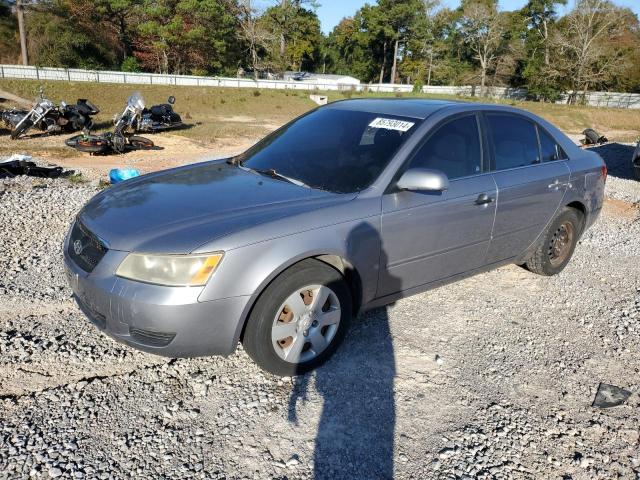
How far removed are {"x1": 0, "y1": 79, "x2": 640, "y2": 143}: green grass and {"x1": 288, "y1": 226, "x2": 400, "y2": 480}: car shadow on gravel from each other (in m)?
12.4

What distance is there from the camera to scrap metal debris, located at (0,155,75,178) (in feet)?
24.0

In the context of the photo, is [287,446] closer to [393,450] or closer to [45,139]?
[393,450]

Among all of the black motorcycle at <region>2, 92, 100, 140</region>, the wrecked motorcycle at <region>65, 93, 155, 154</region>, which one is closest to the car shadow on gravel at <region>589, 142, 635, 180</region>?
the wrecked motorcycle at <region>65, 93, 155, 154</region>

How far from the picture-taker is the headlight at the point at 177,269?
254 cm

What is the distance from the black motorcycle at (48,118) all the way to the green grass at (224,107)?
2.82 meters

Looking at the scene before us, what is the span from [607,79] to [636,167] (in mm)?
51101

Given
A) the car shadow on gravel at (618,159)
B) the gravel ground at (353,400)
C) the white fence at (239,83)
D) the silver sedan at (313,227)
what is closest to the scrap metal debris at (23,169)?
the gravel ground at (353,400)

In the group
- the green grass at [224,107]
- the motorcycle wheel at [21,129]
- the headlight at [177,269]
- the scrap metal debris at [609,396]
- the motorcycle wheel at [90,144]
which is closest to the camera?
the headlight at [177,269]

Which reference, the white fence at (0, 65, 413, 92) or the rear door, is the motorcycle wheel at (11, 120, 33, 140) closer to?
the rear door

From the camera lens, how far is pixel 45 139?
41.1ft

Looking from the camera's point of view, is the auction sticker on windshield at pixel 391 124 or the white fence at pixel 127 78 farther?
the white fence at pixel 127 78

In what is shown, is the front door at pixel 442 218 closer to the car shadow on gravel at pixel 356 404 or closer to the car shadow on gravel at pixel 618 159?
the car shadow on gravel at pixel 356 404

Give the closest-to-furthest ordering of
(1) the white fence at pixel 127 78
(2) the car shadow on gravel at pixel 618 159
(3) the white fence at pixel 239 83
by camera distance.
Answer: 1. (2) the car shadow on gravel at pixel 618 159
2. (1) the white fence at pixel 127 78
3. (3) the white fence at pixel 239 83

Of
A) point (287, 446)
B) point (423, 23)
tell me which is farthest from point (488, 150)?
point (423, 23)
